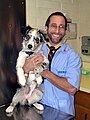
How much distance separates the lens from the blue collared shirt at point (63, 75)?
157 cm

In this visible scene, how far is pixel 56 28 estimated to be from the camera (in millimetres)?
1568

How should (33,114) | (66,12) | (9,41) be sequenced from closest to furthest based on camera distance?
1. (33,114)
2. (9,41)
3. (66,12)

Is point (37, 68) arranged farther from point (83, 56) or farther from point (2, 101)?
point (83, 56)

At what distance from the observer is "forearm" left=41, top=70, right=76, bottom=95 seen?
1.52 m

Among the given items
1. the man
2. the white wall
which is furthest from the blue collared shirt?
the white wall

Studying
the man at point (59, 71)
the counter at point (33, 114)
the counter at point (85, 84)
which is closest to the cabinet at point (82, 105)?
the counter at point (85, 84)

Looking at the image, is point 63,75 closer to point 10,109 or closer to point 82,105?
point 10,109

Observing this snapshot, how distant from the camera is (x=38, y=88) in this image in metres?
1.61

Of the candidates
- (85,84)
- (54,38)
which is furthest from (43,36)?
(85,84)

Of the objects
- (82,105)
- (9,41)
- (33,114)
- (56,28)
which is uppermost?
(56,28)

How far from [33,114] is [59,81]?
0.28m

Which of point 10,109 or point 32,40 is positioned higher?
point 32,40

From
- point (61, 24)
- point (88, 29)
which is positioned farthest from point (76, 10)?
point (61, 24)

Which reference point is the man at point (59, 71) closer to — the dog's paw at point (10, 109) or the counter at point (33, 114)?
the counter at point (33, 114)
